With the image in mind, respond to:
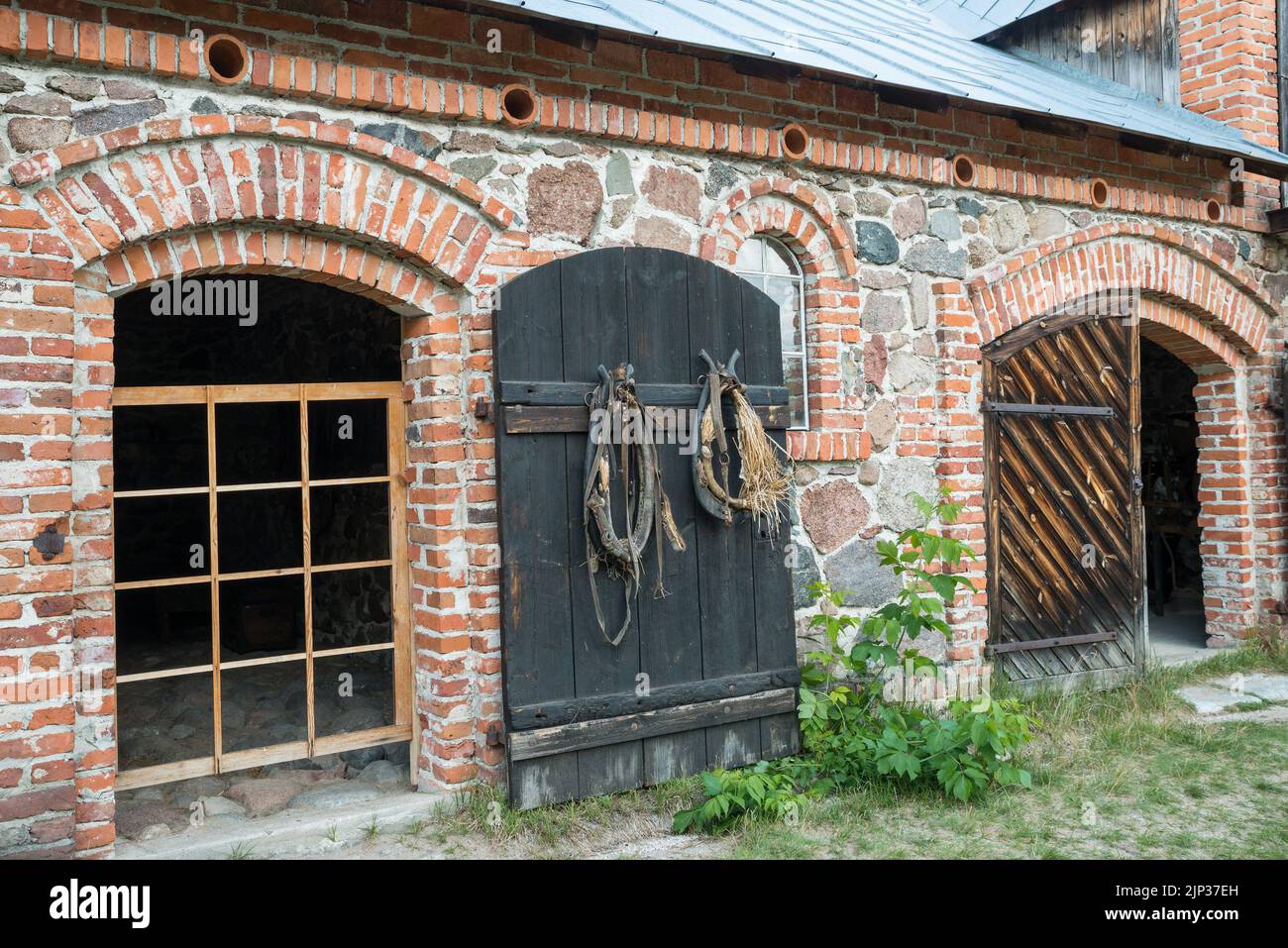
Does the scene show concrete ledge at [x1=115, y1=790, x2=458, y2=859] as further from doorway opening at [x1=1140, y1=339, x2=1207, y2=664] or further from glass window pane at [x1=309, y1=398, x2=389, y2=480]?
doorway opening at [x1=1140, y1=339, x2=1207, y2=664]

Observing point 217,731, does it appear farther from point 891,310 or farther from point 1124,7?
point 1124,7

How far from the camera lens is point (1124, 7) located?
7879 mm

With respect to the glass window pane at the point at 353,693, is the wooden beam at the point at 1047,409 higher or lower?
higher

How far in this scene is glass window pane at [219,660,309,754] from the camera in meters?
5.18

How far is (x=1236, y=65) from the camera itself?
7.50m

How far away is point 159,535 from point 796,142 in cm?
621

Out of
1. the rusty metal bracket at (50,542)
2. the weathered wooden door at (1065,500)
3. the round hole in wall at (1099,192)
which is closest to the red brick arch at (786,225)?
the weathered wooden door at (1065,500)

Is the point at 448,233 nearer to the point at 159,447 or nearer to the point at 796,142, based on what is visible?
the point at 796,142

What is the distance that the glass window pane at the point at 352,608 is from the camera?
621cm

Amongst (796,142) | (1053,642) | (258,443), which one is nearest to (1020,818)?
(1053,642)

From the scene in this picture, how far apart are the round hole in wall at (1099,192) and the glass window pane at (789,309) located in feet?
7.26

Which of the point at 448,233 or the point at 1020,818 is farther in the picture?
the point at 1020,818

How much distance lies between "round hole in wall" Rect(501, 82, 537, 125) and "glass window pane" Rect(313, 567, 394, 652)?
2821mm

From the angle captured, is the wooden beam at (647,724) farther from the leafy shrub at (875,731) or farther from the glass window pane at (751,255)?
the glass window pane at (751,255)
